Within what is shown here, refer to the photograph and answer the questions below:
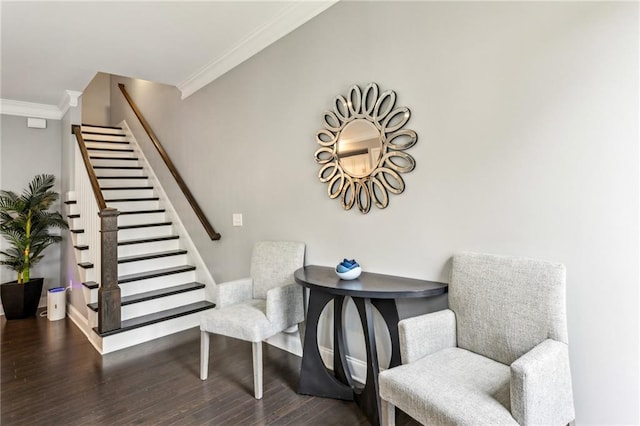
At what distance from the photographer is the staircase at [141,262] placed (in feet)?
10.8

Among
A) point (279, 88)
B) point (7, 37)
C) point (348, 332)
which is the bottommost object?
point (348, 332)

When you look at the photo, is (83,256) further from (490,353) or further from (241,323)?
(490,353)

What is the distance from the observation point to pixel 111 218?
10.1ft

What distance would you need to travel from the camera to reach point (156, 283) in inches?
147

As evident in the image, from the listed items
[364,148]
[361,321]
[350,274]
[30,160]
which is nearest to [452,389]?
[361,321]

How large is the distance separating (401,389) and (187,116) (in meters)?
3.87

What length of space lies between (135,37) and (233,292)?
2.28m

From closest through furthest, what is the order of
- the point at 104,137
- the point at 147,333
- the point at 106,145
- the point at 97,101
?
the point at 147,333
the point at 106,145
the point at 104,137
the point at 97,101

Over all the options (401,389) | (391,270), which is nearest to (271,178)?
(391,270)

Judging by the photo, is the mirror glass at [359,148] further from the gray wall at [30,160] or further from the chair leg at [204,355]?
the gray wall at [30,160]

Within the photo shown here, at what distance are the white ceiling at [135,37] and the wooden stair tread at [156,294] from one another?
2.23 m

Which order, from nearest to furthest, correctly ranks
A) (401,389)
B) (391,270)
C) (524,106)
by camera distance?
(401,389)
(524,106)
(391,270)

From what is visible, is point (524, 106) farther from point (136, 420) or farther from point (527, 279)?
point (136, 420)

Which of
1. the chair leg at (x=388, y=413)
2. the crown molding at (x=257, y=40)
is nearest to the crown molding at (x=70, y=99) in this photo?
the crown molding at (x=257, y=40)
